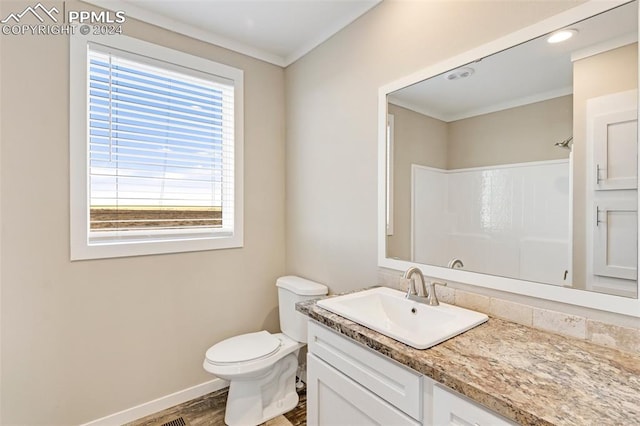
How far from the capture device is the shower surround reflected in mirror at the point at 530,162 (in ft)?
3.31

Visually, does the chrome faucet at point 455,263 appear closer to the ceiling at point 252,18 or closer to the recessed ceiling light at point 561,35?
the recessed ceiling light at point 561,35

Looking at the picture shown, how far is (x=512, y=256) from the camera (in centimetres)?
125

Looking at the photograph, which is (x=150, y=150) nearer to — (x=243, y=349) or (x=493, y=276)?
(x=243, y=349)

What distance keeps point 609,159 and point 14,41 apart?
8.63 feet

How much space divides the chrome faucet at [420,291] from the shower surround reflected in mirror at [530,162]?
173 mm

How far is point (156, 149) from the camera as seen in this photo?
203 cm

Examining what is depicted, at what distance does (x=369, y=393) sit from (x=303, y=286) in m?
1.08

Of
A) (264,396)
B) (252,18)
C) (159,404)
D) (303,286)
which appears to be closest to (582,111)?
(303,286)

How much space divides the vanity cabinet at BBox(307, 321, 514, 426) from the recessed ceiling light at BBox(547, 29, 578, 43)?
4.06ft

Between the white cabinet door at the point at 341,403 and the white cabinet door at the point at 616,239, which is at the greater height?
the white cabinet door at the point at 616,239

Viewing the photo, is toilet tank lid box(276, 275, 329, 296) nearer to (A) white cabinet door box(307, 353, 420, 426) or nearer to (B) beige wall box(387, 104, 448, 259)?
(B) beige wall box(387, 104, 448, 259)

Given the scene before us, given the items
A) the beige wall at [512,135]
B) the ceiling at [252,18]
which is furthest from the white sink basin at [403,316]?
the ceiling at [252,18]

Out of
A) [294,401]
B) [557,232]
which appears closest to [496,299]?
[557,232]

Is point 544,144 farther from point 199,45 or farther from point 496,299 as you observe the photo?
point 199,45
